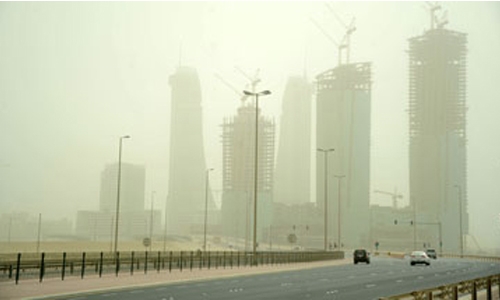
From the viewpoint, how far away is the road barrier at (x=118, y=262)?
1634 inches

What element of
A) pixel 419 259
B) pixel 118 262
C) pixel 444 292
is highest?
pixel 444 292

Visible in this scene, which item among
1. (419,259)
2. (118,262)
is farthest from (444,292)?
(419,259)

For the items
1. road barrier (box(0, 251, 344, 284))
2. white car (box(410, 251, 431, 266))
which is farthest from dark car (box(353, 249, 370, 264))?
road barrier (box(0, 251, 344, 284))

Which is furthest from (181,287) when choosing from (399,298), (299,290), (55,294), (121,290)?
(399,298)

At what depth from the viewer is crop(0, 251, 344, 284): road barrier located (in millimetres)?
41500

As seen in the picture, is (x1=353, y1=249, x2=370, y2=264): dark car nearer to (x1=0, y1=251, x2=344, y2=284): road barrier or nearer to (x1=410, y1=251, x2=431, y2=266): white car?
(x1=410, y1=251, x2=431, y2=266): white car

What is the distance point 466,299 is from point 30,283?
21.1 m

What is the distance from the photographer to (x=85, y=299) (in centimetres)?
2750

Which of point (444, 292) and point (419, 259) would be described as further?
point (419, 259)

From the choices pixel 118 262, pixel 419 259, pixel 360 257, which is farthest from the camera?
pixel 360 257

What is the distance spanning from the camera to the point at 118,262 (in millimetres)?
45094

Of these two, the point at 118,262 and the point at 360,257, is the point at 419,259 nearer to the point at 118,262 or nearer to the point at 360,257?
the point at 360,257


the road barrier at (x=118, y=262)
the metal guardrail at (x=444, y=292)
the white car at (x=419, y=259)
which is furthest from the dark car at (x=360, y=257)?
the metal guardrail at (x=444, y=292)

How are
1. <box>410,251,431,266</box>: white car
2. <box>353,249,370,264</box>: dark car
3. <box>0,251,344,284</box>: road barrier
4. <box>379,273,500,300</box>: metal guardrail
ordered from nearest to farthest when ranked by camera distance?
<box>379,273,500,300</box>: metal guardrail → <box>0,251,344,284</box>: road barrier → <box>410,251,431,266</box>: white car → <box>353,249,370,264</box>: dark car
